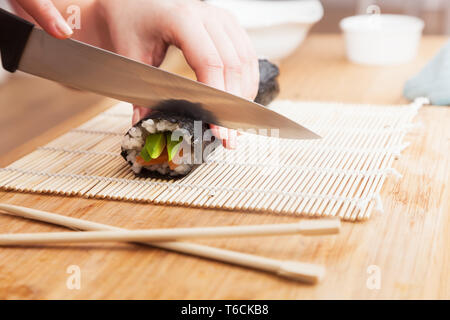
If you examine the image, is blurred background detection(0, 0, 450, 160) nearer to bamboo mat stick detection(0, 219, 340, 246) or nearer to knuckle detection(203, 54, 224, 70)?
knuckle detection(203, 54, 224, 70)

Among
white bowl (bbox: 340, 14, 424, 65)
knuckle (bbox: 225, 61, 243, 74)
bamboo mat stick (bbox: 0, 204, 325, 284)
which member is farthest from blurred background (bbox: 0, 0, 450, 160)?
bamboo mat stick (bbox: 0, 204, 325, 284)

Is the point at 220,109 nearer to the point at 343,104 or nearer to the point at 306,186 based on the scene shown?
the point at 306,186

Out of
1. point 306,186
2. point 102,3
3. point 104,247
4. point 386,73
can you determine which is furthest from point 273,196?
point 386,73

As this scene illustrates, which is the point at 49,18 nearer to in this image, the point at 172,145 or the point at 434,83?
the point at 172,145

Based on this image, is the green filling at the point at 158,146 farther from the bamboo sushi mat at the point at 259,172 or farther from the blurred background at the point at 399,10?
the blurred background at the point at 399,10

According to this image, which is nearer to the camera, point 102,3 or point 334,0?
point 102,3

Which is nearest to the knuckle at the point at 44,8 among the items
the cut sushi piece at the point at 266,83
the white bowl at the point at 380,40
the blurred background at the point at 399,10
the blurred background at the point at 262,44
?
the cut sushi piece at the point at 266,83
